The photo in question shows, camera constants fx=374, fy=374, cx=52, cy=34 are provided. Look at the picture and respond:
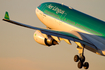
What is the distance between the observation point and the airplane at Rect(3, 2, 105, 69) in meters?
43.4

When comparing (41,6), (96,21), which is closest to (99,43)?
(96,21)

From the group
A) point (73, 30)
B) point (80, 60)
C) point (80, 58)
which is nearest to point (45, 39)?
point (73, 30)

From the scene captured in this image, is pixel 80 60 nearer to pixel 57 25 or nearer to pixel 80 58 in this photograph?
pixel 80 58

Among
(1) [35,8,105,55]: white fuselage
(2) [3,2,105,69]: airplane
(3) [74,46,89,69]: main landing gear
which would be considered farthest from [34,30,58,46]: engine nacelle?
(3) [74,46,89,69]: main landing gear

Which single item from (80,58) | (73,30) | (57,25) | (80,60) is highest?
(57,25)

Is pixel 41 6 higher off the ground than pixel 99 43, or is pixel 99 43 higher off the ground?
pixel 41 6

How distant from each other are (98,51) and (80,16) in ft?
22.5

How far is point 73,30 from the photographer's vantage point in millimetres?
48906

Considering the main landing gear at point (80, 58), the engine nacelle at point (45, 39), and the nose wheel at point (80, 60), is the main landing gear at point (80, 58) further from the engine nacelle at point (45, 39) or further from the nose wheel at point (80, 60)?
the engine nacelle at point (45, 39)

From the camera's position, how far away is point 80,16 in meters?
49.8

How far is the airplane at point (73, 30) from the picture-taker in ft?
142

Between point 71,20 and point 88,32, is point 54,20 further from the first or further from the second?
point 88,32

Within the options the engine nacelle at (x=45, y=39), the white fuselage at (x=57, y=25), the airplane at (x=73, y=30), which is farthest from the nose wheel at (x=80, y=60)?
the engine nacelle at (x=45, y=39)

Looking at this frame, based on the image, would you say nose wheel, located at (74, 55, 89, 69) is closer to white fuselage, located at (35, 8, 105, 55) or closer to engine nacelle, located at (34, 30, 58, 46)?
white fuselage, located at (35, 8, 105, 55)
